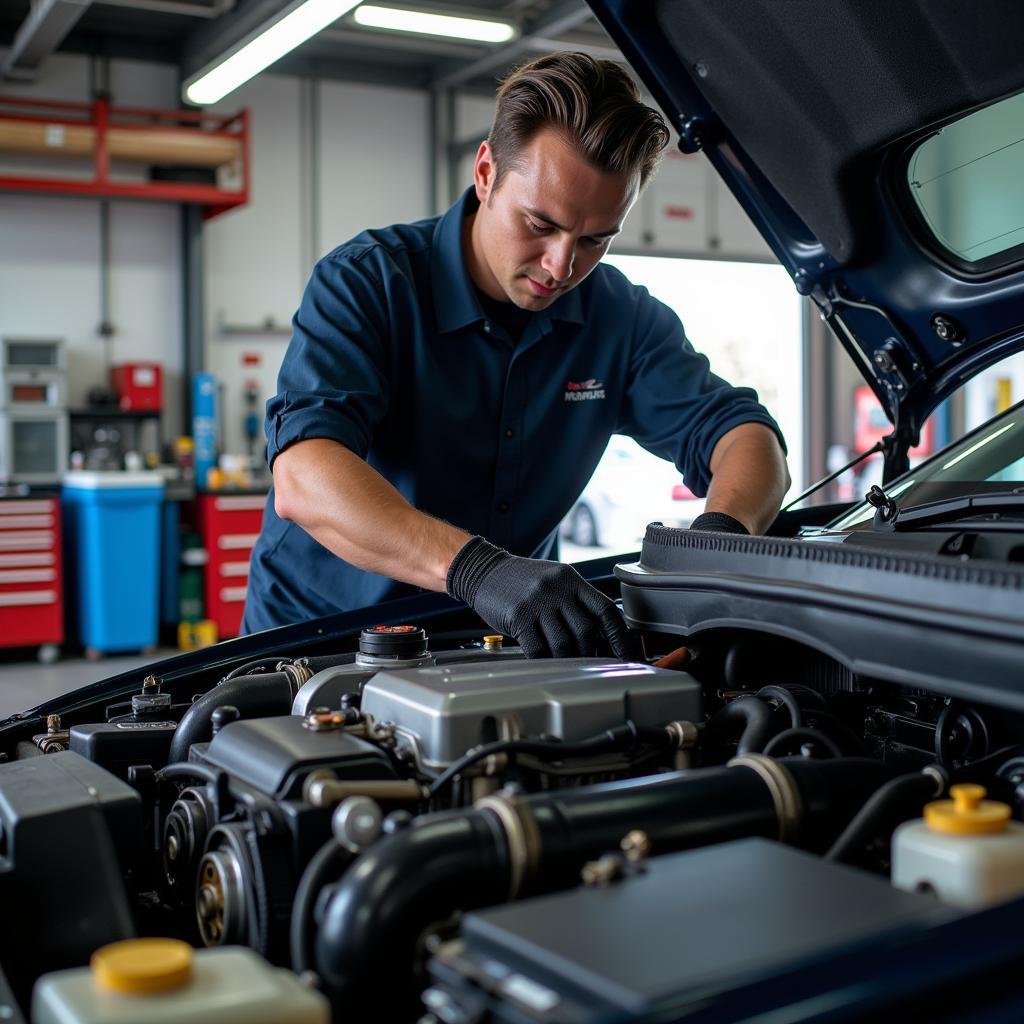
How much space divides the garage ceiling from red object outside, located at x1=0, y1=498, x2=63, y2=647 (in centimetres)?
240

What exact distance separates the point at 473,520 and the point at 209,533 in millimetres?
4758

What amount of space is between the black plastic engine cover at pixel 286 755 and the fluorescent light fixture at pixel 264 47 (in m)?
4.28

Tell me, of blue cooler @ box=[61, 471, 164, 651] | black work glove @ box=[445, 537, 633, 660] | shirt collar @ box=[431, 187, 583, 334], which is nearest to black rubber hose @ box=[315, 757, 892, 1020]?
black work glove @ box=[445, 537, 633, 660]

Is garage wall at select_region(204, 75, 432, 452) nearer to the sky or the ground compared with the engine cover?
nearer to the sky

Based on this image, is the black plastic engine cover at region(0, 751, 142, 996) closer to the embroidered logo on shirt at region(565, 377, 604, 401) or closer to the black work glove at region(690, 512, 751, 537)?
the black work glove at region(690, 512, 751, 537)

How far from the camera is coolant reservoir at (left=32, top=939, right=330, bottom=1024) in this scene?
658 mm

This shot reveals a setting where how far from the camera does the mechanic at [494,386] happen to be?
5.49 feet

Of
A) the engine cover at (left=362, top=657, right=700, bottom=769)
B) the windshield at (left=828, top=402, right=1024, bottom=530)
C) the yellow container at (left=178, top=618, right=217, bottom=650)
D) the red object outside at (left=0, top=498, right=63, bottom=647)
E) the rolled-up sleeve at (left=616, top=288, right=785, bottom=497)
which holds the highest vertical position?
the rolled-up sleeve at (left=616, top=288, right=785, bottom=497)

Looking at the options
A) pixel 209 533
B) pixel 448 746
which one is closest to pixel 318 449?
pixel 448 746

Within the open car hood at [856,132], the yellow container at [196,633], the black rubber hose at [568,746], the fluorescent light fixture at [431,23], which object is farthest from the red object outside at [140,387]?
the black rubber hose at [568,746]

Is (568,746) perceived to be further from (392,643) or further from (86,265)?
(86,265)

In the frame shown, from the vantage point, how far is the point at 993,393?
30.6 ft

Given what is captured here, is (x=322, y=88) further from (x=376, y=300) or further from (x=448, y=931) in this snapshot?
(x=448, y=931)

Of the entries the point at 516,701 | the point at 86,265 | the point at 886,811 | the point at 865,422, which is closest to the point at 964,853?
the point at 886,811
